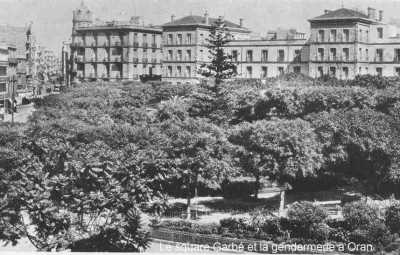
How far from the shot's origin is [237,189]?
1785 inches

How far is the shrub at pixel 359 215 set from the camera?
2895cm

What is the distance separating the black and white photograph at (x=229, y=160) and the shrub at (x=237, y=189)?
145 millimetres

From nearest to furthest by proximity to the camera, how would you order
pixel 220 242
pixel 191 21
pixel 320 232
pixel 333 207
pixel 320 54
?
pixel 320 232, pixel 220 242, pixel 333 207, pixel 320 54, pixel 191 21

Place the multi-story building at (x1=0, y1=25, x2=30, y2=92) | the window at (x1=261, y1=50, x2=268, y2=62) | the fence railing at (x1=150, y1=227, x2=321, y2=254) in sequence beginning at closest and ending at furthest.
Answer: the fence railing at (x1=150, y1=227, x2=321, y2=254)
the window at (x1=261, y1=50, x2=268, y2=62)
the multi-story building at (x1=0, y1=25, x2=30, y2=92)

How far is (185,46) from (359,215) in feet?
211

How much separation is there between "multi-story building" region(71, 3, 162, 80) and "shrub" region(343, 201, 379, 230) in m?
73.7

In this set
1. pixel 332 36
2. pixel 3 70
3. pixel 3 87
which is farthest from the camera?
pixel 3 87

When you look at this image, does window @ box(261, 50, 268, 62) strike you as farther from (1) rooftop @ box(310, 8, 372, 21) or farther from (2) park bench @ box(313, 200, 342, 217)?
(2) park bench @ box(313, 200, 342, 217)

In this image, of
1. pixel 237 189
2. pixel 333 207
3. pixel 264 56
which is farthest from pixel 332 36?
pixel 333 207

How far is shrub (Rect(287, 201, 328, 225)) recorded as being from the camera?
29703 millimetres

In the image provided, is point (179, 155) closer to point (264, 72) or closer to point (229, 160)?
point (229, 160)

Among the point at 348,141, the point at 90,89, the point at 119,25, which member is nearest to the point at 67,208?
the point at 348,141

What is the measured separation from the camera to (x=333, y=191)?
149 feet

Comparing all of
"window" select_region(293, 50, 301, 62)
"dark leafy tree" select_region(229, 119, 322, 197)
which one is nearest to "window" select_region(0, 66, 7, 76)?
"window" select_region(293, 50, 301, 62)
